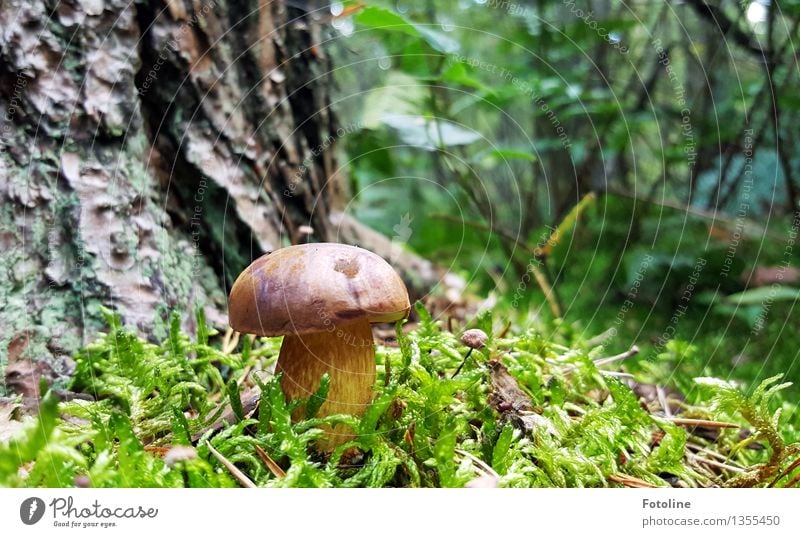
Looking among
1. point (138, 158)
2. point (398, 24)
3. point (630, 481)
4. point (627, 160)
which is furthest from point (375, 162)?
point (630, 481)

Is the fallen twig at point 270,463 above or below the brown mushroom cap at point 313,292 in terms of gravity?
below

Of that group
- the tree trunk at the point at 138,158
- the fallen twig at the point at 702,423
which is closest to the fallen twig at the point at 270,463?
the tree trunk at the point at 138,158

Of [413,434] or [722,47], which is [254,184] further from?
[722,47]

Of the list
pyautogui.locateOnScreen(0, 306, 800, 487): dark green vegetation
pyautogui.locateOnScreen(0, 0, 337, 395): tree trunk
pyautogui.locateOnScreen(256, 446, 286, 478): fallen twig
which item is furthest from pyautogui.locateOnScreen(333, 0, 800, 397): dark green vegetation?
pyautogui.locateOnScreen(256, 446, 286, 478): fallen twig

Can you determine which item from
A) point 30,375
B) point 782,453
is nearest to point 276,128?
point 30,375

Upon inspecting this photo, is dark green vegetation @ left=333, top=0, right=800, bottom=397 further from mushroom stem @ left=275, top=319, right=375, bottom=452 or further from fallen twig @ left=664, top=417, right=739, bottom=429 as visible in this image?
mushroom stem @ left=275, top=319, right=375, bottom=452

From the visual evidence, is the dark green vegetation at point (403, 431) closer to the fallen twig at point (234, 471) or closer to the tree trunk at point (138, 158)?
the fallen twig at point (234, 471)

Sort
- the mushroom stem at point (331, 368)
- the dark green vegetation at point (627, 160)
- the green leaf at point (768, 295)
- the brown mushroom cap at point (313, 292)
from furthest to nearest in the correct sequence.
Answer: the dark green vegetation at point (627, 160), the green leaf at point (768, 295), the mushroom stem at point (331, 368), the brown mushroom cap at point (313, 292)
